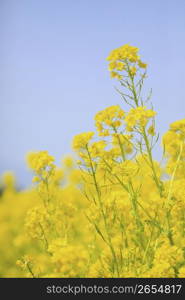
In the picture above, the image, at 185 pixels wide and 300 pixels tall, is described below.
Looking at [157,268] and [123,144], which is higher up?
[123,144]

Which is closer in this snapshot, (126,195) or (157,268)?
(157,268)

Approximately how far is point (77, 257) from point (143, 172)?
106 centimetres

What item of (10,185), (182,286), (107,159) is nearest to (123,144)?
(107,159)

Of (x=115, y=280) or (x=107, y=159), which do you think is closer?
(x=115, y=280)

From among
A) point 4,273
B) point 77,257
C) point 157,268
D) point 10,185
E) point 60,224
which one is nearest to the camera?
point 77,257

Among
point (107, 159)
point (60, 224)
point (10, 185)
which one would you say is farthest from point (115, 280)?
point (10, 185)

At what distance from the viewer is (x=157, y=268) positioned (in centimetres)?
214

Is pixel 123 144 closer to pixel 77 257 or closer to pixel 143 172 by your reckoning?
pixel 143 172

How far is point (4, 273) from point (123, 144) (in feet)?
12.3

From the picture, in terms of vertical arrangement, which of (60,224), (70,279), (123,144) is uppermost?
(123,144)

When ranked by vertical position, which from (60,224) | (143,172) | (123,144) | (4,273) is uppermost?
(123,144)

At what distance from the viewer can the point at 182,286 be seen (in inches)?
81.1

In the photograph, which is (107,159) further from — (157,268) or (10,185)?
(10,185)

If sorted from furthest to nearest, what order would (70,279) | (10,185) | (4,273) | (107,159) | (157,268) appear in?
(10,185), (4,273), (107,159), (157,268), (70,279)
